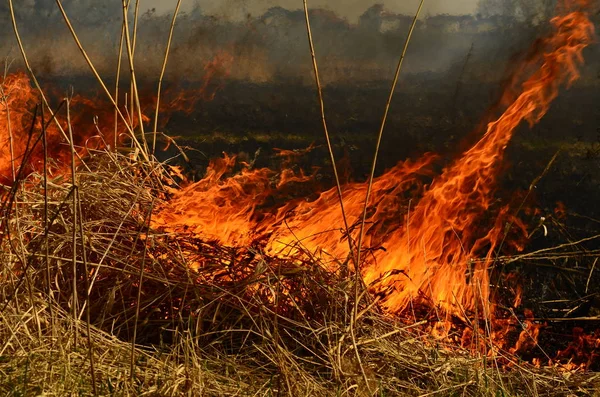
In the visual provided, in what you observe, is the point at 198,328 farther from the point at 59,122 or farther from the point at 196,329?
the point at 59,122

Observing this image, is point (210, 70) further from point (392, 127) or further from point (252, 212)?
point (252, 212)

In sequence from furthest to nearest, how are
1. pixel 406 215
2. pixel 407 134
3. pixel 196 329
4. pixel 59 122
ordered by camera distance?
1. pixel 407 134
2. pixel 59 122
3. pixel 406 215
4. pixel 196 329

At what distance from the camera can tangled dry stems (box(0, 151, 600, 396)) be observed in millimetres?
2156

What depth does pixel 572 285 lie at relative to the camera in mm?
3723

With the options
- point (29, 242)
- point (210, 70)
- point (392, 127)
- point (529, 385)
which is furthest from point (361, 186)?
point (210, 70)

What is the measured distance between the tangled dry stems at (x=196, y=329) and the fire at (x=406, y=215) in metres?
0.15

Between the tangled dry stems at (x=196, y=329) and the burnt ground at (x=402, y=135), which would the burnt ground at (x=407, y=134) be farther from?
the tangled dry stems at (x=196, y=329)

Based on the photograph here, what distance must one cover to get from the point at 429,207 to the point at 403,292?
0.40 m

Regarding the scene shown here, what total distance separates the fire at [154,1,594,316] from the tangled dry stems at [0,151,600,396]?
149mm

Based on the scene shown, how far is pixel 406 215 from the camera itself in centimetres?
304

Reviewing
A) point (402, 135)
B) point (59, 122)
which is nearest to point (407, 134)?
point (402, 135)

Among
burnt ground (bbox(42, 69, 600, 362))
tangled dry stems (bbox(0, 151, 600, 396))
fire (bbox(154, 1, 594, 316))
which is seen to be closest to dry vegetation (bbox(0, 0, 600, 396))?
tangled dry stems (bbox(0, 151, 600, 396))

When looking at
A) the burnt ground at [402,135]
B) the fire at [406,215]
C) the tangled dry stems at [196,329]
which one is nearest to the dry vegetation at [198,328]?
the tangled dry stems at [196,329]

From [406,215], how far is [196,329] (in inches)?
43.1
